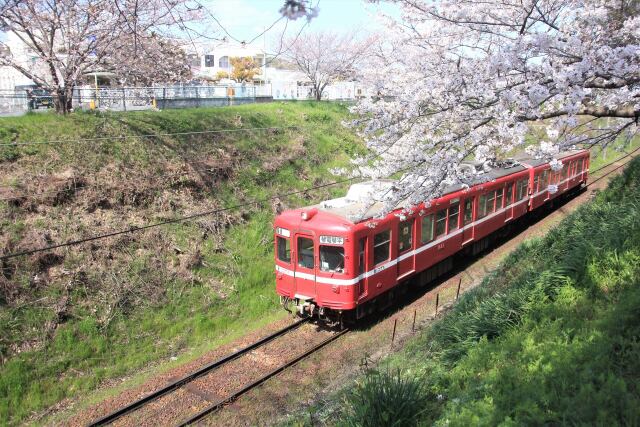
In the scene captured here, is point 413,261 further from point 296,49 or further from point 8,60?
point 296,49

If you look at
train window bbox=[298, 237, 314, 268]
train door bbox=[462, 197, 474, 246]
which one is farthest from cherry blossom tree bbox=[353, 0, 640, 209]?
train door bbox=[462, 197, 474, 246]

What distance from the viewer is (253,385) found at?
8.60m

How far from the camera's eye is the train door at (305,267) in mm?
10031

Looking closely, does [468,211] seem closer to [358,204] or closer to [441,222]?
[441,222]

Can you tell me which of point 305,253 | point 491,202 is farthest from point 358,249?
point 491,202

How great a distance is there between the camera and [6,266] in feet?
32.5

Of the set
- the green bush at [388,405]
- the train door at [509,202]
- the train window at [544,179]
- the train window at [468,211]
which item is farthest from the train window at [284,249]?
the train window at [544,179]

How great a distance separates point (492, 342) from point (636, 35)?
388 centimetres

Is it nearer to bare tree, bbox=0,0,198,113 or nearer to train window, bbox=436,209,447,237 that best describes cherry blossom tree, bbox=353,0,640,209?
train window, bbox=436,209,447,237

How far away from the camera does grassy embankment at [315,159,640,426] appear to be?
3.68 metres

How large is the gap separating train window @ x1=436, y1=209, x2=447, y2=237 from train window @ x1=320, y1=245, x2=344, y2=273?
3.28m

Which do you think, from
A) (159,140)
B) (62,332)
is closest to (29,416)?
(62,332)

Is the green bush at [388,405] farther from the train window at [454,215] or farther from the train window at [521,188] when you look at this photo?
the train window at [521,188]

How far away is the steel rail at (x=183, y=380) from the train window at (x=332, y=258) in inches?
71.6
